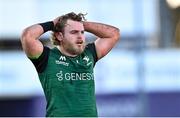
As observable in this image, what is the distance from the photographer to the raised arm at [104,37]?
7149 millimetres

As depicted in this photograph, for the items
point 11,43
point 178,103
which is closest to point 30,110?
point 11,43

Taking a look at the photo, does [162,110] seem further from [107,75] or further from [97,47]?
[97,47]

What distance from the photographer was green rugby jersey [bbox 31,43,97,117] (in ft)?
22.4

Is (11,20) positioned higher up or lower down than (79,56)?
lower down

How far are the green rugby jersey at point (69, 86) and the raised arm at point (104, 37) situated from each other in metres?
0.21

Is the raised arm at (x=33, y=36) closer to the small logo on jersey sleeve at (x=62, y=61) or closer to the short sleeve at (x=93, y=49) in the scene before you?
the small logo on jersey sleeve at (x=62, y=61)

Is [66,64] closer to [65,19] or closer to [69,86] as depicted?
[69,86]

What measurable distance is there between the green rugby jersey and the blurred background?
44.7 feet

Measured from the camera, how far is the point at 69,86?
683 centimetres

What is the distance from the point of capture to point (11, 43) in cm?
2133

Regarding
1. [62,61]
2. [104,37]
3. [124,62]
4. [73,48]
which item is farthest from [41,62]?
[124,62]

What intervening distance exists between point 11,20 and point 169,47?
11.9 feet

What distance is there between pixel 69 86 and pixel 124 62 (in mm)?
14510

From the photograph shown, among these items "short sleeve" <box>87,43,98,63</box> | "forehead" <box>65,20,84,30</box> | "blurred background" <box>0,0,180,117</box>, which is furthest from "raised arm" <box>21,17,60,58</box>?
"blurred background" <box>0,0,180,117</box>
